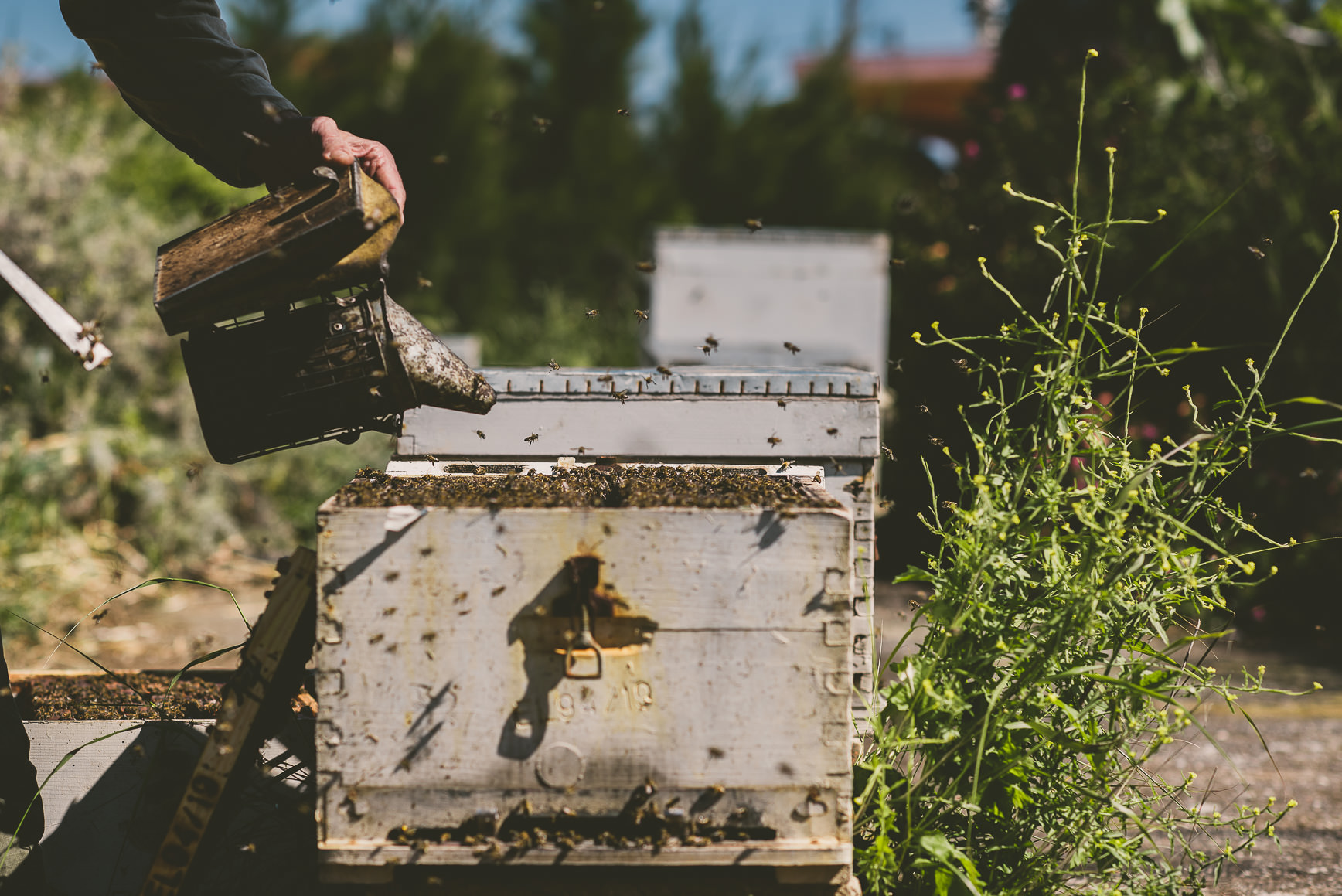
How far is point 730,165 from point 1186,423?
847 centimetres

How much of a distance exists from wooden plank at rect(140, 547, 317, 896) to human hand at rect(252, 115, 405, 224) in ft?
2.66

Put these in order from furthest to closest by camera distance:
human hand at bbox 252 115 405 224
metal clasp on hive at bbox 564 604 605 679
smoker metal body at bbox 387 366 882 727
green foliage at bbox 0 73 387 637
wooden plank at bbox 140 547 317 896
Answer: green foliage at bbox 0 73 387 637 < smoker metal body at bbox 387 366 882 727 < human hand at bbox 252 115 405 224 < wooden plank at bbox 140 547 317 896 < metal clasp on hive at bbox 564 604 605 679

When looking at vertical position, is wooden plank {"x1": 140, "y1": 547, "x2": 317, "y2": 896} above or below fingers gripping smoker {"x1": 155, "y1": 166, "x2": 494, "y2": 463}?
below

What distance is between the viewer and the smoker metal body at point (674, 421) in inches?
106

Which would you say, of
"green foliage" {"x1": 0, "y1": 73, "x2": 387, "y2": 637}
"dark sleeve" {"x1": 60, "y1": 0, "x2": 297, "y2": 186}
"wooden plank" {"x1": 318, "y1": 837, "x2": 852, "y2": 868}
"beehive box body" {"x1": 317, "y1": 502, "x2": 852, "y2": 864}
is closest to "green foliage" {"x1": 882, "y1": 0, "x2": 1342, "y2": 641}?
"beehive box body" {"x1": 317, "y1": 502, "x2": 852, "y2": 864}

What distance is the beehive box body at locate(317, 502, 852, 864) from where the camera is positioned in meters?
1.88

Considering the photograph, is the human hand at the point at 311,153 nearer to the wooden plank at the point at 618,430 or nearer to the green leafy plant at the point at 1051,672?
the wooden plank at the point at 618,430

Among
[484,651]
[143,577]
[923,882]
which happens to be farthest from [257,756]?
[143,577]

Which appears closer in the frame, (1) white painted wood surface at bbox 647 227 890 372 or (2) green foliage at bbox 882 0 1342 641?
(2) green foliage at bbox 882 0 1342 641

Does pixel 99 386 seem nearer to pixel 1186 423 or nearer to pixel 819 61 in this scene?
pixel 1186 423

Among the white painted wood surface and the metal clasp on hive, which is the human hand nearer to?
the metal clasp on hive

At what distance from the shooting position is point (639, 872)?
1979mm

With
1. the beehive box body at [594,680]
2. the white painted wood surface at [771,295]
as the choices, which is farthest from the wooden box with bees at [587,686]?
the white painted wood surface at [771,295]

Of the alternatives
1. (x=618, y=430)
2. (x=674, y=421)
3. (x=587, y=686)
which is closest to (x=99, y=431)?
(x=618, y=430)
